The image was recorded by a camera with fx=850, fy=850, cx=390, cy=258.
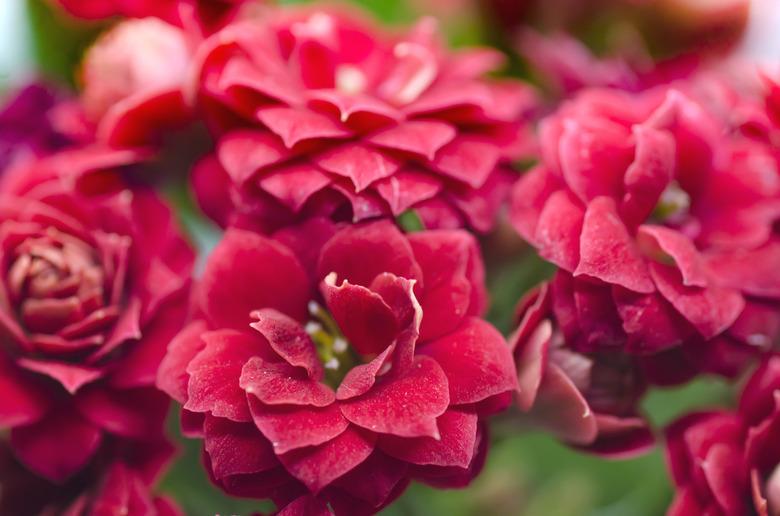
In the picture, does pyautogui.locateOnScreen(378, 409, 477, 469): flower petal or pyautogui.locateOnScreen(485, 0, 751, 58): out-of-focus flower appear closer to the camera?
pyautogui.locateOnScreen(378, 409, 477, 469): flower petal

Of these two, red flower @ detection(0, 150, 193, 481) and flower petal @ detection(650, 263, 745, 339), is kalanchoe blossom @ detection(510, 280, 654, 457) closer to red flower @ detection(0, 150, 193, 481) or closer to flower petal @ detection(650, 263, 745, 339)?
flower petal @ detection(650, 263, 745, 339)

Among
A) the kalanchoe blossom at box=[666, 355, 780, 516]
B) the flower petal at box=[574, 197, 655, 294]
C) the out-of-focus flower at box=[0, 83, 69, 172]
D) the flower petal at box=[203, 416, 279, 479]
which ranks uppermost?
the flower petal at box=[574, 197, 655, 294]

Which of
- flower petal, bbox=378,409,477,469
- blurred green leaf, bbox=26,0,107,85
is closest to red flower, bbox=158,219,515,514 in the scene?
flower petal, bbox=378,409,477,469

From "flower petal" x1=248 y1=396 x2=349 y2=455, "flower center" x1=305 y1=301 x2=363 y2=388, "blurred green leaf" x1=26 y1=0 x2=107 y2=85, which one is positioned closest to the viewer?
"flower petal" x1=248 y1=396 x2=349 y2=455

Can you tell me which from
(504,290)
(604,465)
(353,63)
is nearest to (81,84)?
(353,63)

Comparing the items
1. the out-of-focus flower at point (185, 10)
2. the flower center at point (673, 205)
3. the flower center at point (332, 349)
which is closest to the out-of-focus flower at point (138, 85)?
the out-of-focus flower at point (185, 10)

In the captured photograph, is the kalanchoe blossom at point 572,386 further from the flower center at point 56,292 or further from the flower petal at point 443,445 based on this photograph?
the flower center at point 56,292

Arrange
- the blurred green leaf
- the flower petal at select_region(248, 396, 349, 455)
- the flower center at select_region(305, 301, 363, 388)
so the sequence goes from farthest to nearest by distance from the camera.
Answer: the blurred green leaf
the flower center at select_region(305, 301, 363, 388)
the flower petal at select_region(248, 396, 349, 455)
